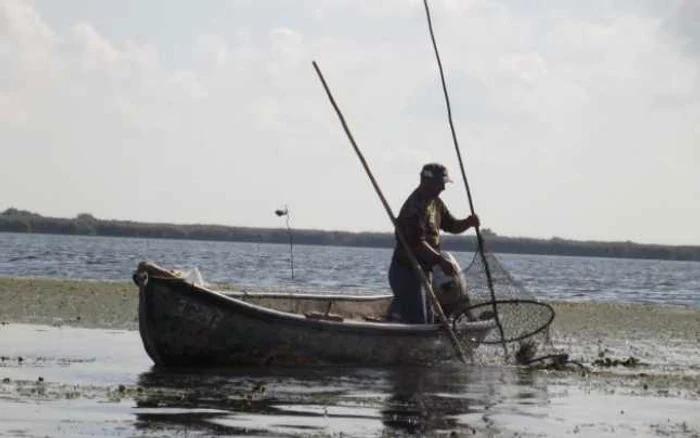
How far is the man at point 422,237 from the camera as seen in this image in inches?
706

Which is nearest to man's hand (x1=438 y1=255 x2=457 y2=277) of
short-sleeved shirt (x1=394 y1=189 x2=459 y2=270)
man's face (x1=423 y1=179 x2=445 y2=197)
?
short-sleeved shirt (x1=394 y1=189 x2=459 y2=270)

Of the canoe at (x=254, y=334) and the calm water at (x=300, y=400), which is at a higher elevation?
the canoe at (x=254, y=334)

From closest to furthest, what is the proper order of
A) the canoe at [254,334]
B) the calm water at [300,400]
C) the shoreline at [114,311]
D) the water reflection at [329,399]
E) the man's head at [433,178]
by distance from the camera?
the calm water at [300,400]
the water reflection at [329,399]
the canoe at [254,334]
the man's head at [433,178]
the shoreline at [114,311]

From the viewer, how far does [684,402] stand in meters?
15.2

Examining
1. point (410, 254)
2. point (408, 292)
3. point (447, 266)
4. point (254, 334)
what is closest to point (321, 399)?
point (254, 334)

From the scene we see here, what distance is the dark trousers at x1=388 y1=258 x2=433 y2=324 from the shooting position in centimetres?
1820

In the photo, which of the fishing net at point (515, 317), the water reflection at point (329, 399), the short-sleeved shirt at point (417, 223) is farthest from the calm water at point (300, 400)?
the short-sleeved shirt at point (417, 223)

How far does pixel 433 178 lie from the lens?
58.5 ft

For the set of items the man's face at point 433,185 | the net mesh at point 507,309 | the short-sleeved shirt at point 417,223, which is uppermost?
the man's face at point 433,185

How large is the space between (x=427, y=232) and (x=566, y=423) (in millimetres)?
5164

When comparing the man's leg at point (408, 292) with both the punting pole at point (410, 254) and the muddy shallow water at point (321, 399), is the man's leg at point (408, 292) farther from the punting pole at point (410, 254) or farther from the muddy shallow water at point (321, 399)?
the muddy shallow water at point (321, 399)

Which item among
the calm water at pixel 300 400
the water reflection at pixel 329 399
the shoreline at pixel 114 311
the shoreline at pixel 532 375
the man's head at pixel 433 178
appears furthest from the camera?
the shoreline at pixel 114 311

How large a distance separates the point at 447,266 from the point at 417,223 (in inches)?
29.5

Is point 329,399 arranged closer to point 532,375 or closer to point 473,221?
point 532,375
